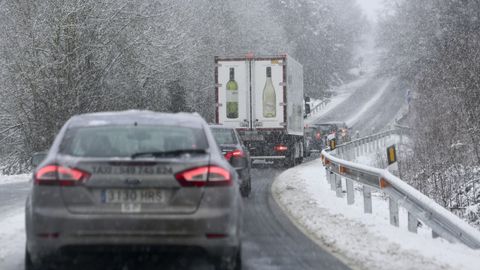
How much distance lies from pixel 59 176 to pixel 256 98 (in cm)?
2059

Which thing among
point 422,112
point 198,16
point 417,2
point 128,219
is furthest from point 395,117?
point 128,219

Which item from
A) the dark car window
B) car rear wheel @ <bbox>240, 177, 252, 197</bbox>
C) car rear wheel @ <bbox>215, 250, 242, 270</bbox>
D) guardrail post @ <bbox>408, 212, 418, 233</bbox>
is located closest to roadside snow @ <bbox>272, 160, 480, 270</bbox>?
guardrail post @ <bbox>408, 212, 418, 233</bbox>

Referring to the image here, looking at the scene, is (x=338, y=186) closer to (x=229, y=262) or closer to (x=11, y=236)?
(x=11, y=236)

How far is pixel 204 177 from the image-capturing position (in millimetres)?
6434

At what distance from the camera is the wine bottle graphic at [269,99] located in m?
Result: 26.6

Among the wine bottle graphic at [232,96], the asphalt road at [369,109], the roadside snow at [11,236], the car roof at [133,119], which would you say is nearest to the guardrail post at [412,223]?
the car roof at [133,119]

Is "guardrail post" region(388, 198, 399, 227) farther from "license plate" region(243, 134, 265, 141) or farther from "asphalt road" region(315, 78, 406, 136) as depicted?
"asphalt road" region(315, 78, 406, 136)

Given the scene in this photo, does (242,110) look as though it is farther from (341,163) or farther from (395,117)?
(395,117)

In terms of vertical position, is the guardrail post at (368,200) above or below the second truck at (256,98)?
below

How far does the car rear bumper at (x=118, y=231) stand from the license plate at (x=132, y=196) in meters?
0.14

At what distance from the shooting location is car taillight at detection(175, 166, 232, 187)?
6359 mm

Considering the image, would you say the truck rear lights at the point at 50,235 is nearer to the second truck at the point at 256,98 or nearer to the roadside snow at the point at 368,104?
the second truck at the point at 256,98

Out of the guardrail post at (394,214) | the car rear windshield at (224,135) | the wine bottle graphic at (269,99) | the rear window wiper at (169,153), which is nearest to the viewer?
the rear window wiper at (169,153)

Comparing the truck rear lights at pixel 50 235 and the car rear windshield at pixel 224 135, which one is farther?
the car rear windshield at pixel 224 135
